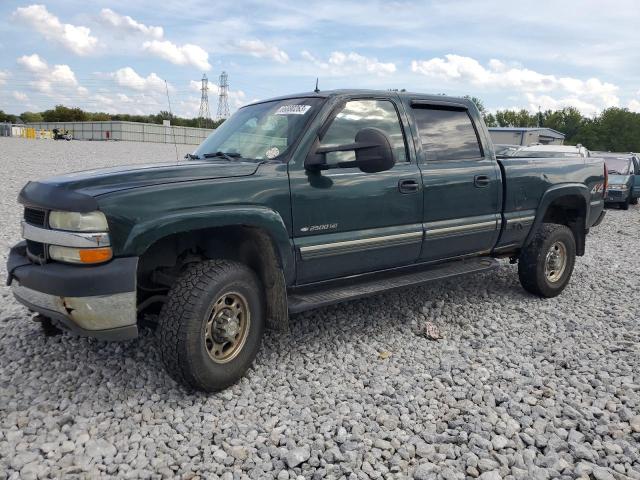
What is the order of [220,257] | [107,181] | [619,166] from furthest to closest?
[619,166] < [220,257] < [107,181]

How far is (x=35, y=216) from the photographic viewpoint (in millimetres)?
3193

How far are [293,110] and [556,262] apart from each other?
134 inches

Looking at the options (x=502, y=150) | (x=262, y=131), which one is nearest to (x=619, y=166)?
(x=502, y=150)

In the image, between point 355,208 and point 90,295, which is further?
point 355,208

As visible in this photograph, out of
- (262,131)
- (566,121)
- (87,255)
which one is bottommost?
(87,255)

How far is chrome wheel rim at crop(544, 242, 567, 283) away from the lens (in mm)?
5562

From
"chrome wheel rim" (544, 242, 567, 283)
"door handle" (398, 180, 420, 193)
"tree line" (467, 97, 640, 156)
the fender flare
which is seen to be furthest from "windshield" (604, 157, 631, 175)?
"tree line" (467, 97, 640, 156)

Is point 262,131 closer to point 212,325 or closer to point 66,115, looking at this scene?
point 212,325

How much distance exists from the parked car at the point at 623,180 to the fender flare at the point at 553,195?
10928mm

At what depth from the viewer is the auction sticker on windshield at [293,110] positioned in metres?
3.94

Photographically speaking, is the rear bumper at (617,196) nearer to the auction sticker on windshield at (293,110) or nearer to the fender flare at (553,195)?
the fender flare at (553,195)

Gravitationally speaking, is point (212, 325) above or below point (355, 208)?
below

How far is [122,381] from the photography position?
350cm

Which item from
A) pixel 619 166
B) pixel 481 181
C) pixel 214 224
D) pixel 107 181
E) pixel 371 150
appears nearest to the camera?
pixel 107 181
